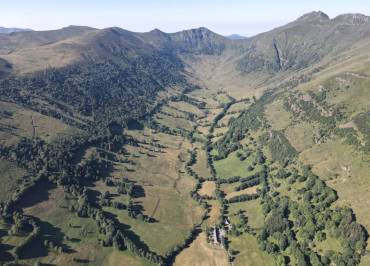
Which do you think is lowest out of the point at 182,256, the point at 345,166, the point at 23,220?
the point at 182,256

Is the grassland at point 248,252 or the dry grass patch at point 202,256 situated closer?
the grassland at point 248,252

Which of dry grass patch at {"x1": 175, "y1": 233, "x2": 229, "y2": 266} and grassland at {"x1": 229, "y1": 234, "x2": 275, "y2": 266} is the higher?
grassland at {"x1": 229, "y1": 234, "x2": 275, "y2": 266}

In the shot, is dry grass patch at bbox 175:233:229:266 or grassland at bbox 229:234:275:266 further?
dry grass patch at bbox 175:233:229:266

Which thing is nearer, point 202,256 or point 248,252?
point 248,252

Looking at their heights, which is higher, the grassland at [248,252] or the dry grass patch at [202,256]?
the grassland at [248,252]

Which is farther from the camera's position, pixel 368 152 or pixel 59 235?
pixel 368 152

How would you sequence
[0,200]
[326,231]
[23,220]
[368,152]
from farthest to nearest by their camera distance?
[368,152], [0,200], [23,220], [326,231]

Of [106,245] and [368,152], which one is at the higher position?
[368,152]

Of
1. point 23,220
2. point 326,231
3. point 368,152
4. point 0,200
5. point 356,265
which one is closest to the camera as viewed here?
point 356,265

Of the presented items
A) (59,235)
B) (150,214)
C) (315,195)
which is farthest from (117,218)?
(315,195)

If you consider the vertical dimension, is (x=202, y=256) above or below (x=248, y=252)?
below

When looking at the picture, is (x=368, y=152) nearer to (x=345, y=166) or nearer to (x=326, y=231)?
(x=345, y=166)
